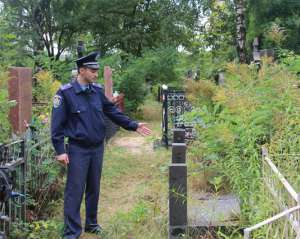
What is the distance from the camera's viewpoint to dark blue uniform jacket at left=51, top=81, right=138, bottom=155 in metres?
4.75

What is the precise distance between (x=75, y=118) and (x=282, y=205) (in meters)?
2.28

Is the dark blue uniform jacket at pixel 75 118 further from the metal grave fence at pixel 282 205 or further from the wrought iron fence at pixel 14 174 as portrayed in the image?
the metal grave fence at pixel 282 205

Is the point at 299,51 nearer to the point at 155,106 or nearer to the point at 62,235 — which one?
the point at 155,106

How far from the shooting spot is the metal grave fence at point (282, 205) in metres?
2.72

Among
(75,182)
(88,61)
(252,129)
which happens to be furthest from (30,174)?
(252,129)

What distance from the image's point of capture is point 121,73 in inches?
675

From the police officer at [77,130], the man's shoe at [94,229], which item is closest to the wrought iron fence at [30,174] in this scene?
the police officer at [77,130]

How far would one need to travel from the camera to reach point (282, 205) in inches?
128

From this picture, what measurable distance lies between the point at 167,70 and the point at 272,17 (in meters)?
4.21

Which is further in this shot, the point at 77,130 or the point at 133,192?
the point at 133,192

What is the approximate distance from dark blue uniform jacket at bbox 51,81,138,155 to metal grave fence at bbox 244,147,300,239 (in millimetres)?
1730

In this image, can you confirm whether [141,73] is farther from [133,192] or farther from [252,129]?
[252,129]

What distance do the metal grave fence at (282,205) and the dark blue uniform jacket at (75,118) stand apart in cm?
173

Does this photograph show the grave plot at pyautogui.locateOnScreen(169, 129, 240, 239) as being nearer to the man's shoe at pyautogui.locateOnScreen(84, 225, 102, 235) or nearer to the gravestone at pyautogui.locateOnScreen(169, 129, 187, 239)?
the gravestone at pyautogui.locateOnScreen(169, 129, 187, 239)
